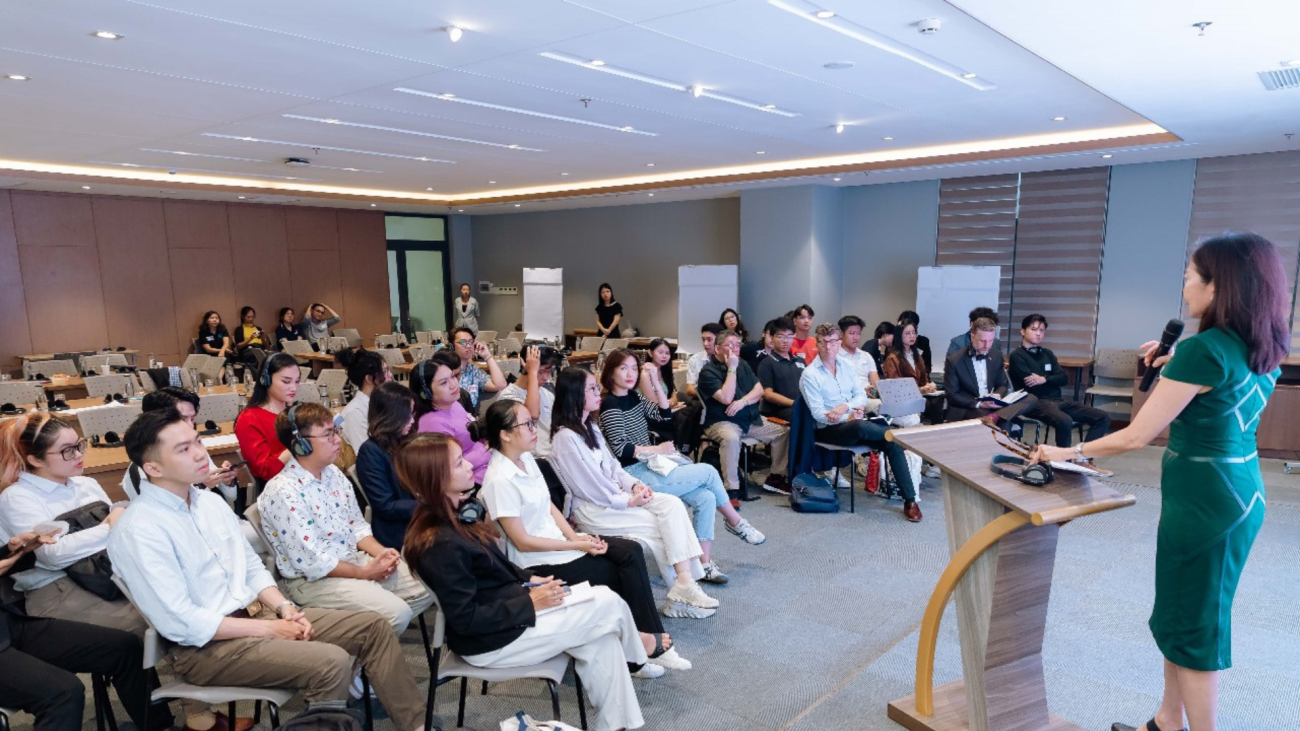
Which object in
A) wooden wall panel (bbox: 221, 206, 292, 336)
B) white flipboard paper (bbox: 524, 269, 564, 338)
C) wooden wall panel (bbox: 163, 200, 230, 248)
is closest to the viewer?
wooden wall panel (bbox: 163, 200, 230, 248)

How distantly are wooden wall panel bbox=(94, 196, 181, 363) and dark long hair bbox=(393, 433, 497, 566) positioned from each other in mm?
11391

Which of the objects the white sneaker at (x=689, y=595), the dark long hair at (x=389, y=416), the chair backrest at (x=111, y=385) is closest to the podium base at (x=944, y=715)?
the white sneaker at (x=689, y=595)

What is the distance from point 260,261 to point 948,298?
35.5ft

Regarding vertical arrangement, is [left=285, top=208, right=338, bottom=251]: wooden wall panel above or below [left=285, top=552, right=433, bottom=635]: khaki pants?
above

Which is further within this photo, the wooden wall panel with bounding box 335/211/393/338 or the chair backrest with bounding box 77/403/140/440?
the wooden wall panel with bounding box 335/211/393/338

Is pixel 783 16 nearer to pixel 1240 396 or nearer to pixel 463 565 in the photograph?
pixel 1240 396

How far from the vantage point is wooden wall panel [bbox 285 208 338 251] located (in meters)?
13.1

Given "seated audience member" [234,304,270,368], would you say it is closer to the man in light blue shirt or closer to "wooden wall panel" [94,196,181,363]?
"wooden wall panel" [94,196,181,363]

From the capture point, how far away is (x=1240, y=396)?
7.34 feet

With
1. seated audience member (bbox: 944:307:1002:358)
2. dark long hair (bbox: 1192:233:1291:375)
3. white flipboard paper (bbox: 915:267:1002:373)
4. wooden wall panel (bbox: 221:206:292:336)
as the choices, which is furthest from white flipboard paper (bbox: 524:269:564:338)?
dark long hair (bbox: 1192:233:1291:375)

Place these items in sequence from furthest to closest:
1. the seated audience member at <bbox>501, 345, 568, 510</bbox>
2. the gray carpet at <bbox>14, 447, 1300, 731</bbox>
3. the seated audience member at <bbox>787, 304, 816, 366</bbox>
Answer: the seated audience member at <bbox>787, 304, 816, 366</bbox> < the seated audience member at <bbox>501, 345, 568, 510</bbox> < the gray carpet at <bbox>14, 447, 1300, 731</bbox>

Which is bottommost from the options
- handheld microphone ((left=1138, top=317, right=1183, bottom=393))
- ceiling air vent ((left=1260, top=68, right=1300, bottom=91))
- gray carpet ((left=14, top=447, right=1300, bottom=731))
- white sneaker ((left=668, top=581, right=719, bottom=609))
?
gray carpet ((left=14, top=447, right=1300, bottom=731))

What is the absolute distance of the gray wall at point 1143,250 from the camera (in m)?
8.12

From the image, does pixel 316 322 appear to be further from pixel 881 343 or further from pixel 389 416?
pixel 389 416
